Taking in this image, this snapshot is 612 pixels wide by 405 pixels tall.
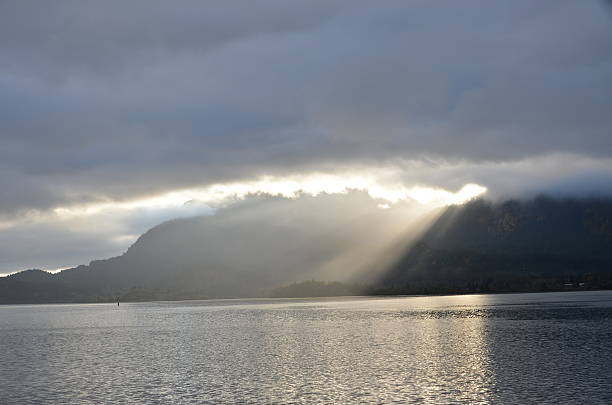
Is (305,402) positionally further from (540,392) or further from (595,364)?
(595,364)

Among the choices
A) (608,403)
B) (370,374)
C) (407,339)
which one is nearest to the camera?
(608,403)

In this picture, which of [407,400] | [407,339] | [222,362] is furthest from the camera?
[407,339]

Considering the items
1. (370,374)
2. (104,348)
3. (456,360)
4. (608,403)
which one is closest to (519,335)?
(456,360)

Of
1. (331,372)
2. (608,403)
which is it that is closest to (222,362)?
(331,372)

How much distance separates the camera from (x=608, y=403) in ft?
198

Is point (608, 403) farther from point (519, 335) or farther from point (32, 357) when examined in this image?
point (32, 357)

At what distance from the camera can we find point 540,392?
6788 cm

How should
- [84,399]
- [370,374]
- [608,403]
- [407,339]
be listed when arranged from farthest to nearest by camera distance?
[407,339], [370,374], [84,399], [608,403]

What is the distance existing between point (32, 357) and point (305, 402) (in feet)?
255

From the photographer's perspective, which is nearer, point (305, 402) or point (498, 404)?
point (498, 404)

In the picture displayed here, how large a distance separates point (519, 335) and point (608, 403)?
81044 millimetres

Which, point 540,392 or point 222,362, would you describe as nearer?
point 540,392

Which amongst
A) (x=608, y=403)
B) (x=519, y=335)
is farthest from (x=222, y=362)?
(x=519, y=335)

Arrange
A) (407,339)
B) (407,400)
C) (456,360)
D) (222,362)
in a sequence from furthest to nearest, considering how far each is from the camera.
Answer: (407,339) → (222,362) → (456,360) → (407,400)
